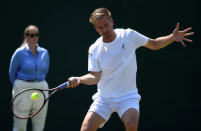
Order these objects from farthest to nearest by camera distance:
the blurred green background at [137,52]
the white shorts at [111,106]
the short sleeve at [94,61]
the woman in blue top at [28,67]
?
the blurred green background at [137,52] < the woman in blue top at [28,67] < the short sleeve at [94,61] < the white shorts at [111,106]

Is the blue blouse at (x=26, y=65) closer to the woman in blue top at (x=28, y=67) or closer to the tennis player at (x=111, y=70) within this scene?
the woman in blue top at (x=28, y=67)

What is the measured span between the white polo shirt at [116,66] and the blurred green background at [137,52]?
218 centimetres

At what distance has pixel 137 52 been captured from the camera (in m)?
7.43

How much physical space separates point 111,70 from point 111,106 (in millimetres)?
381

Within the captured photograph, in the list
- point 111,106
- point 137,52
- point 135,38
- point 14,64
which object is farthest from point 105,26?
point 137,52

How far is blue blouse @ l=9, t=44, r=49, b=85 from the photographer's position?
6586 mm

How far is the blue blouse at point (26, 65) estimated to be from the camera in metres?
6.59

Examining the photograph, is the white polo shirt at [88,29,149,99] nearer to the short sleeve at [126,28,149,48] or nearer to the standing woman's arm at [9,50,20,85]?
the short sleeve at [126,28,149,48]

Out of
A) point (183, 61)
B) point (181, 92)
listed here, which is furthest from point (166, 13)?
point (181, 92)

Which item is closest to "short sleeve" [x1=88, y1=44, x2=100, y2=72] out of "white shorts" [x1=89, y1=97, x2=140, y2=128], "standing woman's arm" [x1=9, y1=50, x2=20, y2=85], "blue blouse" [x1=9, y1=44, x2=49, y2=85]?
"white shorts" [x1=89, y1=97, x2=140, y2=128]

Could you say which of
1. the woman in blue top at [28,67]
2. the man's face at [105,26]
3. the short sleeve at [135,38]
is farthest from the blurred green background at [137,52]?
the man's face at [105,26]

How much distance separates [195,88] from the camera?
744 cm

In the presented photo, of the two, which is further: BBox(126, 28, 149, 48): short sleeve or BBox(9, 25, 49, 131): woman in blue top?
BBox(9, 25, 49, 131): woman in blue top

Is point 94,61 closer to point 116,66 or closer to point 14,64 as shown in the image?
point 116,66
